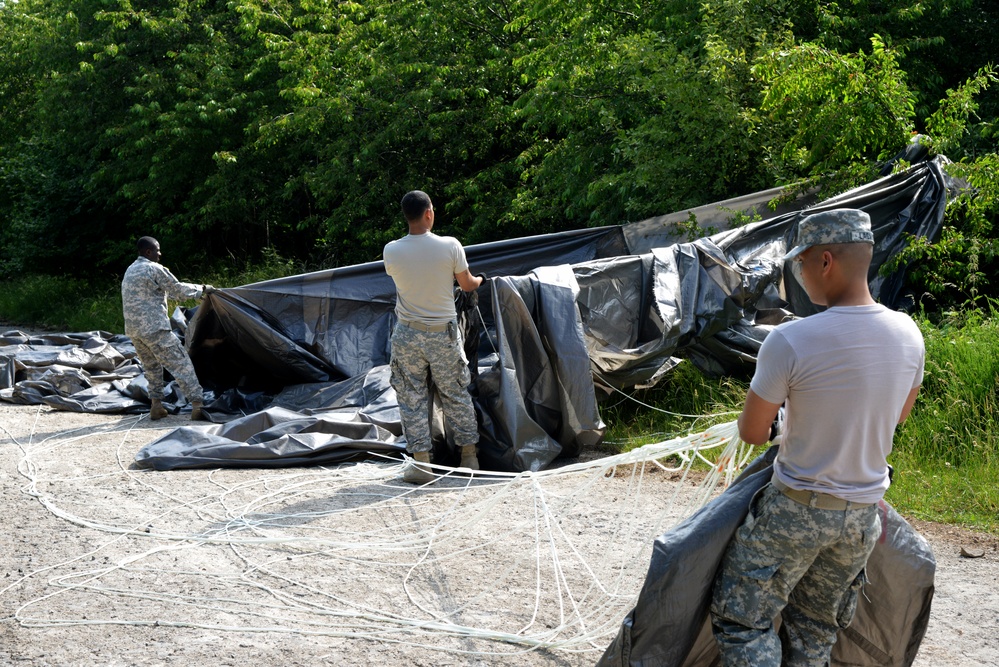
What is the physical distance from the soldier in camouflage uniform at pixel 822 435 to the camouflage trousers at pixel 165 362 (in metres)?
7.25

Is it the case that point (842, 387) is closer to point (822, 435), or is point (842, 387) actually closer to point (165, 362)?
point (822, 435)

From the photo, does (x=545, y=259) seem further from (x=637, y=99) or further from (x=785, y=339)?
(x=785, y=339)

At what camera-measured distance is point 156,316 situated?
9406 mm

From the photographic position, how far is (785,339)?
2.71 meters

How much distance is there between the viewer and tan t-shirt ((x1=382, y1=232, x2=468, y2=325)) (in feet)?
21.5

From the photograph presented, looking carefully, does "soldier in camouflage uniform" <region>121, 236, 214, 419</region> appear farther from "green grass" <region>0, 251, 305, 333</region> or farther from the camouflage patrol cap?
the camouflage patrol cap

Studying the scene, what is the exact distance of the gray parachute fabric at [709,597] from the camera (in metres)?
2.95

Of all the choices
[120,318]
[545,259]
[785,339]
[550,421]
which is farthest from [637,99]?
[120,318]

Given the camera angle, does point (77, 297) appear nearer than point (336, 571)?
No

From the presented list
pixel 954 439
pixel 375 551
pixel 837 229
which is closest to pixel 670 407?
pixel 954 439

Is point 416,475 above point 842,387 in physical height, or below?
below

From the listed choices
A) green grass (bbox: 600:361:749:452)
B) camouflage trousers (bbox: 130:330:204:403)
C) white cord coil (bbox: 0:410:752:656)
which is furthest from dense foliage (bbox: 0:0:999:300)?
camouflage trousers (bbox: 130:330:204:403)

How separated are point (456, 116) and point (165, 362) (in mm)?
6925

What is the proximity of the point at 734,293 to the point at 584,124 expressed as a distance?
16.3 feet
